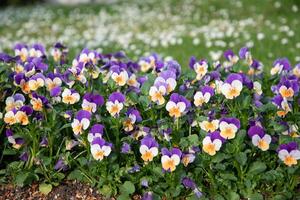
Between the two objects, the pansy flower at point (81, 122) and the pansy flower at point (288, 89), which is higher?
the pansy flower at point (81, 122)

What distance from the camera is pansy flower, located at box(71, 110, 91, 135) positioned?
292 centimetres

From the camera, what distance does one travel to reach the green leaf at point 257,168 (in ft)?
9.27

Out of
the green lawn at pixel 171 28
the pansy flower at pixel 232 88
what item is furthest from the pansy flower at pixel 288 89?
the green lawn at pixel 171 28

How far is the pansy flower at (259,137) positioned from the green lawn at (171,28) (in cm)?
284

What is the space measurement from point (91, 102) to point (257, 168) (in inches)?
39.5

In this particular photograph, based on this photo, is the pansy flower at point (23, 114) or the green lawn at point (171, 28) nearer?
the pansy flower at point (23, 114)

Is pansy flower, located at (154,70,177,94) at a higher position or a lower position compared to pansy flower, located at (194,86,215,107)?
higher

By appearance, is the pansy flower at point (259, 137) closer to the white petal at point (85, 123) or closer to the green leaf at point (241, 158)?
the green leaf at point (241, 158)

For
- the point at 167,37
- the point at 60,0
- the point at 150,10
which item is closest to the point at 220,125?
the point at 167,37

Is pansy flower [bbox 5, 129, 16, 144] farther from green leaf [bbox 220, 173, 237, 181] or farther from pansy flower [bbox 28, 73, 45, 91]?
green leaf [bbox 220, 173, 237, 181]

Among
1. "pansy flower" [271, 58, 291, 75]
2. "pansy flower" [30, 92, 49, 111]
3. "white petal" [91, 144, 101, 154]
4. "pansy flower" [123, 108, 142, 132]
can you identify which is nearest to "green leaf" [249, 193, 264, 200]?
"pansy flower" [123, 108, 142, 132]

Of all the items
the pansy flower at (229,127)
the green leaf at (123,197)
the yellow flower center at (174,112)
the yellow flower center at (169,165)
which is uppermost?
the yellow flower center at (174,112)

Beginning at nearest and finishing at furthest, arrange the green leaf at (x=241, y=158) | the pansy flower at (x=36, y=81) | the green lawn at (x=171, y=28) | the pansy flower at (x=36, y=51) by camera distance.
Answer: the green leaf at (x=241, y=158)
the pansy flower at (x=36, y=81)
the pansy flower at (x=36, y=51)
the green lawn at (x=171, y=28)

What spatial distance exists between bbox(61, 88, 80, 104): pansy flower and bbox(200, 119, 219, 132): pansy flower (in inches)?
30.1
